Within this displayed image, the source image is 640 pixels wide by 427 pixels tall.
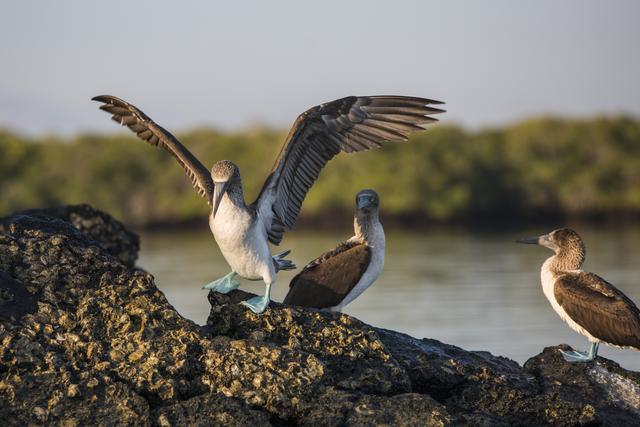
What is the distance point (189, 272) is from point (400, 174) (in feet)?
95.6

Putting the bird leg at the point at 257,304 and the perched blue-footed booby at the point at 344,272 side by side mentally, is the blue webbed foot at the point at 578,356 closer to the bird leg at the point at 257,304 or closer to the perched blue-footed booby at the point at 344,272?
the perched blue-footed booby at the point at 344,272

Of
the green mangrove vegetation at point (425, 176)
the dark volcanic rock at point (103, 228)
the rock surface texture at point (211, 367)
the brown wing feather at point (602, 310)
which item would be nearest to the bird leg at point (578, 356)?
the rock surface texture at point (211, 367)

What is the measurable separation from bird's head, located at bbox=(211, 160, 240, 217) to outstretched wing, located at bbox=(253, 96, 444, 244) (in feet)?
2.34

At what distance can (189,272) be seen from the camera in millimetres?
34375

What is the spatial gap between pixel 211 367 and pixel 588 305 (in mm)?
3570

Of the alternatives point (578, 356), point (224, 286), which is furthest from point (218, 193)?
point (578, 356)

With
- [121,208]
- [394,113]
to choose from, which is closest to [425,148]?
[121,208]

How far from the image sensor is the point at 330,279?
31.7 feet

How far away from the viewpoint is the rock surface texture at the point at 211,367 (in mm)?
6887

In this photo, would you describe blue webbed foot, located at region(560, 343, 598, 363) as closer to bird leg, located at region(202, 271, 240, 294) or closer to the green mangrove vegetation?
bird leg, located at region(202, 271, 240, 294)

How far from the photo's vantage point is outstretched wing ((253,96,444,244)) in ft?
31.4

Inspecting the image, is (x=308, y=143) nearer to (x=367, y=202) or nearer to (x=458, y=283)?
(x=367, y=202)

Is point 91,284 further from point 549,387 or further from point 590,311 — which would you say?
point 590,311

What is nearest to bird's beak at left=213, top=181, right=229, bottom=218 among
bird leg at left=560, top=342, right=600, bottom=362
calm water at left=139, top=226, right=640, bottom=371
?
bird leg at left=560, top=342, right=600, bottom=362
